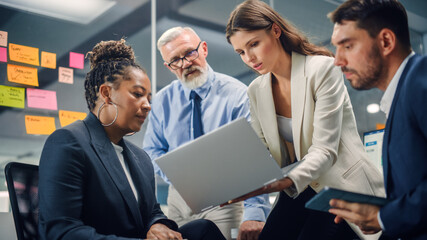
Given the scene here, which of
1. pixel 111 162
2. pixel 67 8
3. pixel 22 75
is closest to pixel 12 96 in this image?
pixel 22 75

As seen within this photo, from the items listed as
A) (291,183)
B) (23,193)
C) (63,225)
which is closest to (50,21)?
(23,193)

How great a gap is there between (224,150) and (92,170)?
1.47 ft

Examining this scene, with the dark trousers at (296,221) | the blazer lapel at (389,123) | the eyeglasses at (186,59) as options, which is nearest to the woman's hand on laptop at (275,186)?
the dark trousers at (296,221)

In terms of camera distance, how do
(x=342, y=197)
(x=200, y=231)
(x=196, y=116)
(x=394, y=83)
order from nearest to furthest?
(x=342, y=197)
(x=394, y=83)
(x=200, y=231)
(x=196, y=116)

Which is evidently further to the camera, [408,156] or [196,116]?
[196,116]

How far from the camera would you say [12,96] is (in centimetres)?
243

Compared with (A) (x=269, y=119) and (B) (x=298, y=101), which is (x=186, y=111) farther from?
(B) (x=298, y=101)

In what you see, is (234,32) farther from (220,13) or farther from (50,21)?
(220,13)

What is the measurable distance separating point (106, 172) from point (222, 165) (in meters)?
→ 0.40

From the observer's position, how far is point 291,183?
1476 millimetres

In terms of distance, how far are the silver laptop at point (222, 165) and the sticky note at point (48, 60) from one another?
157cm

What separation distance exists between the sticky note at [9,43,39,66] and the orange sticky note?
0.34 metres

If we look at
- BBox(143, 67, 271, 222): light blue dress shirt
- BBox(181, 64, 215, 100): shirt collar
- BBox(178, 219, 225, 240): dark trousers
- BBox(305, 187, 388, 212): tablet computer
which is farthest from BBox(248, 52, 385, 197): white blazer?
BBox(181, 64, 215, 100): shirt collar

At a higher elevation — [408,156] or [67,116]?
[67,116]
